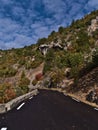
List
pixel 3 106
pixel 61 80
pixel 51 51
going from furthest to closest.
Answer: pixel 51 51 < pixel 61 80 < pixel 3 106

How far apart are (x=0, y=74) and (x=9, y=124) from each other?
93.9m

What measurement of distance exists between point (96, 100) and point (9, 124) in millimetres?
11863

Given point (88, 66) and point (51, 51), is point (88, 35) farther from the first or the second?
point (88, 66)

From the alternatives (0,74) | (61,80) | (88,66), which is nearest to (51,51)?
(0,74)

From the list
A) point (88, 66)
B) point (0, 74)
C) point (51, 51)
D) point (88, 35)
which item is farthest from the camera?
point (0, 74)

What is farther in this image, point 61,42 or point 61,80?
point 61,42

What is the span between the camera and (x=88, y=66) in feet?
130

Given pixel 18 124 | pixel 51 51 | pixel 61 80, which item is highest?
pixel 51 51

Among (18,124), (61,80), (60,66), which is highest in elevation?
(60,66)

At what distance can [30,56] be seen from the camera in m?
108

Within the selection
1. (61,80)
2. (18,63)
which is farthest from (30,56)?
(61,80)

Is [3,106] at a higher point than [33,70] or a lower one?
lower

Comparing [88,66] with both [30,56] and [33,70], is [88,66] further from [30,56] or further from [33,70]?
[30,56]

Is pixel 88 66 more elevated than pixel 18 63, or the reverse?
pixel 18 63
